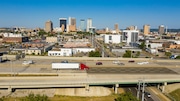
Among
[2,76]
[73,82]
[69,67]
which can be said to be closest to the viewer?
[73,82]

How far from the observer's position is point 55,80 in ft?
87.7

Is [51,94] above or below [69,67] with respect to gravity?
below

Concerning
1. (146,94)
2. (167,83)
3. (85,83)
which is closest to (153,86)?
(167,83)

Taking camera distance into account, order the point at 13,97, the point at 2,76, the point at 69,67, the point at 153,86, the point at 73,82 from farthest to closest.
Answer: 1. the point at 69,67
2. the point at 153,86
3. the point at 2,76
4. the point at 73,82
5. the point at 13,97

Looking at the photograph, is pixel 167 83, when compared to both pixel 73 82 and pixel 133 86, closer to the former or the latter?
pixel 133 86

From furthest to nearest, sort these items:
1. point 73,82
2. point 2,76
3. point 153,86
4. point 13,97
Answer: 1. point 153,86
2. point 2,76
3. point 73,82
4. point 13,97

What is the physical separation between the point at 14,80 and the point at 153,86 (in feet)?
73.8

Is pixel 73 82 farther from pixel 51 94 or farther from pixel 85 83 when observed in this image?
pixel 51 94

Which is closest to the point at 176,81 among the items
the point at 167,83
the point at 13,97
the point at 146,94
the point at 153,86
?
the point at 167,83

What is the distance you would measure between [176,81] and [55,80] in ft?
64.1

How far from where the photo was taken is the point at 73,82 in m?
25.4

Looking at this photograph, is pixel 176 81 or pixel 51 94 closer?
pixel 51 94

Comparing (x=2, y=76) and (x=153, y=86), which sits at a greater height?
(x=2, y=76)

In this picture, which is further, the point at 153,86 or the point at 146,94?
the point at 153,86
